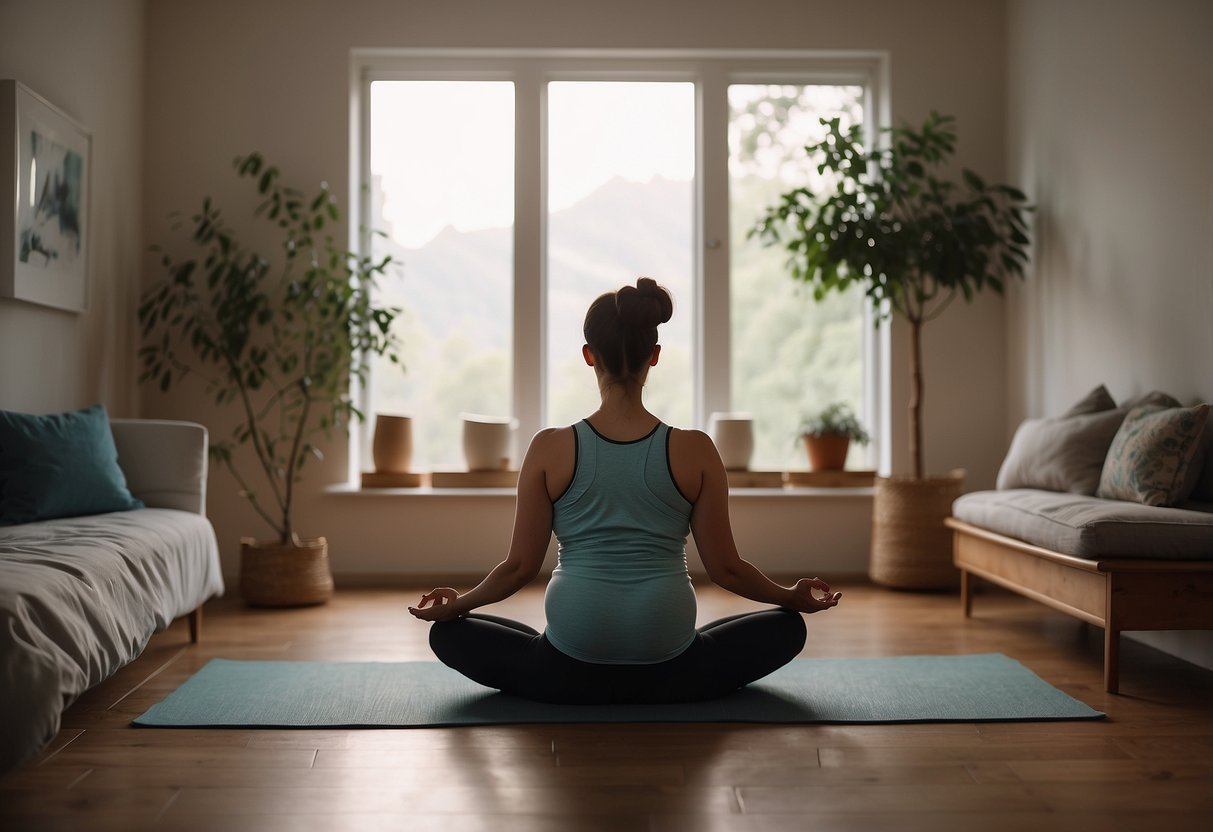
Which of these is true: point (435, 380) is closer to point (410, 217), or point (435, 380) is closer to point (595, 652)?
point (410, 217)

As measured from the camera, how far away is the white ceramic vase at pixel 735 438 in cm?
509

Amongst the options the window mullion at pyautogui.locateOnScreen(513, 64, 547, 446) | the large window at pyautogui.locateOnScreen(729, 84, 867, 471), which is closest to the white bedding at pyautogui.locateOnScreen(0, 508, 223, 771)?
the window mullion at pyautogui.locateOnScreen(513, 64, 547, 446)

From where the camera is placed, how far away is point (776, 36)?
512 centimetres

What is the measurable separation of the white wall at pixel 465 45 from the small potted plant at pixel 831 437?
204 mm

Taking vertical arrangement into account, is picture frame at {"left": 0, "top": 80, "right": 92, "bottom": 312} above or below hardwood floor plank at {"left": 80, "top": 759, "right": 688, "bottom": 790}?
above

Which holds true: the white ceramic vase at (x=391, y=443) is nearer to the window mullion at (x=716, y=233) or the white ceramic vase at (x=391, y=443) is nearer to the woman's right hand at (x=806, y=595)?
the window mullion at (x=716, y=233)

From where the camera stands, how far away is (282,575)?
433 centimetres

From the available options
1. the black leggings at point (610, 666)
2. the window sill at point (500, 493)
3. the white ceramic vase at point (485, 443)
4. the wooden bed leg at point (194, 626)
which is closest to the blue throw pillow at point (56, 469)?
the wooden bed leg at point (194, 626)

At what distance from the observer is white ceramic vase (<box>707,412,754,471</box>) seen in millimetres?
5086

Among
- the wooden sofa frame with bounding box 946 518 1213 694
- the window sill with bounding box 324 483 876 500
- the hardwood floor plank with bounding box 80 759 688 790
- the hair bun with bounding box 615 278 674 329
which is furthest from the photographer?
the window sill with bounding box 324 483 876 500

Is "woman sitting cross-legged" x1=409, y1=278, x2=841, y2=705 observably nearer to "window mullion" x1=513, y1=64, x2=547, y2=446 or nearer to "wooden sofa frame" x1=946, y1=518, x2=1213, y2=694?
"wooden sofa frame" x1=946, y1=518, x2=1213, y2=694

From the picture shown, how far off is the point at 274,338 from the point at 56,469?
5.73 feet

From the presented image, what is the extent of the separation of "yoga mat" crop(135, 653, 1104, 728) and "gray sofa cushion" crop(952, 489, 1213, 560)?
1.33ft

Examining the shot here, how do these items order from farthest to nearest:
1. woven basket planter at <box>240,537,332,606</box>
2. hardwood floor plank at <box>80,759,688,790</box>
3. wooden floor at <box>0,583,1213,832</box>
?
1. woven basket planter at <box>240,537,332,606</box>
2. hardwood floor plank at <box>80,759,688,790</box>
3. wooden floor at <box>0,583,1213,832</box>
